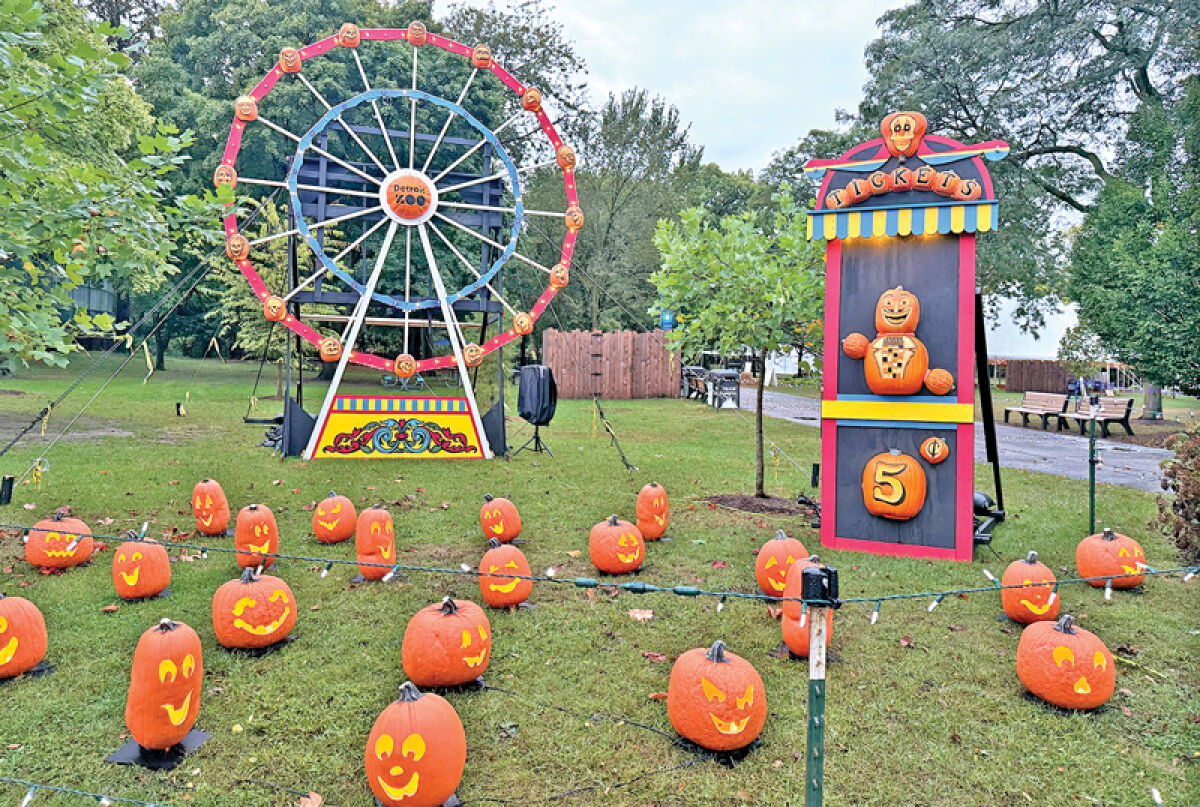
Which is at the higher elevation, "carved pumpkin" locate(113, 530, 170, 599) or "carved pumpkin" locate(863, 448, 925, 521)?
"carved pumpkin" locate(863, 448, 925, 521)

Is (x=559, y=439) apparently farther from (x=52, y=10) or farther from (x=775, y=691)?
(x=52, y=10)

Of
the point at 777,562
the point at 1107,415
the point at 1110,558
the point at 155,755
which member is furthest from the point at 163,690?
the point at 1107,415

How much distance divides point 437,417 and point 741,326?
5.81 metres

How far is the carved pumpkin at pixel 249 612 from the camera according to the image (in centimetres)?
418

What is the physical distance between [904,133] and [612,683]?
5.90 m

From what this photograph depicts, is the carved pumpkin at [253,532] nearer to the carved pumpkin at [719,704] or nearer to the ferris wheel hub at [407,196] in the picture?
the carved pumpkin at [719,704]

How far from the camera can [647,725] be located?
140 inches

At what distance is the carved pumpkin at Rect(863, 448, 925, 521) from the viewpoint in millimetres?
6617

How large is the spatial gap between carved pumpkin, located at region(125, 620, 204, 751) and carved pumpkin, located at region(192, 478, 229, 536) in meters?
3.50

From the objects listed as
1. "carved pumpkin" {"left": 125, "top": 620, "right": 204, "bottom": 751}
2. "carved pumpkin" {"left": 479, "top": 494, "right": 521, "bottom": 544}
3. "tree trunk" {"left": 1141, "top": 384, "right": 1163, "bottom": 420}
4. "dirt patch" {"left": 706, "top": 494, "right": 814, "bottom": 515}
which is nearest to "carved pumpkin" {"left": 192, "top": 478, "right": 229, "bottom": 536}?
"carved pumpkin" {"left": 479, "top": 494, "right": 521, "bottom": 544}

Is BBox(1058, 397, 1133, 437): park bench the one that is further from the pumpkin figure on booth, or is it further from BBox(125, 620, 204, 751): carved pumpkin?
BBox(125, 620, 204, 751): carved pumpkin

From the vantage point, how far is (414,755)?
2.81 m

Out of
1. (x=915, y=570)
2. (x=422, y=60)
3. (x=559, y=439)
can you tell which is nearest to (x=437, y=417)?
(x=559, y=439)

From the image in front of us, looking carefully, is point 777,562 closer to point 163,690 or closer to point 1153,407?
point 163,690
